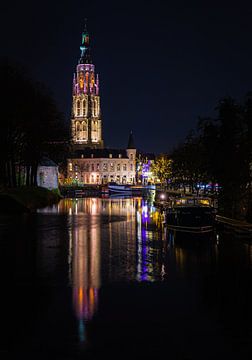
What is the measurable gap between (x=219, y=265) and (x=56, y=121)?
5734 centimetres

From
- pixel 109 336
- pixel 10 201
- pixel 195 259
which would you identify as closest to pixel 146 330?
pixel 109 336

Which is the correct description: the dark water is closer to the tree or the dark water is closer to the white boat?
the tree

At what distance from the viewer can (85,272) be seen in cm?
2503

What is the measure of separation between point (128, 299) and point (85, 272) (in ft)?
18.3

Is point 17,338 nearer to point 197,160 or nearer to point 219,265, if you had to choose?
point 219,265

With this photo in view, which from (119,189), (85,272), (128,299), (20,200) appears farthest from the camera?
(119,189)

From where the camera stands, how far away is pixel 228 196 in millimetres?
46531

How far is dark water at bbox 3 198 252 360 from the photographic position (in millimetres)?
14805

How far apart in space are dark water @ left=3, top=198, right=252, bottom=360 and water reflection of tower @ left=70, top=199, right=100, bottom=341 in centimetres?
4

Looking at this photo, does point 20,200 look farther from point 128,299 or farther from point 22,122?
point 128,299

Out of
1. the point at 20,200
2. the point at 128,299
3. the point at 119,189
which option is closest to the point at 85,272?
the point at 128,299

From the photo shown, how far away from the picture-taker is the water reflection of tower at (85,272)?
1825 centimetres

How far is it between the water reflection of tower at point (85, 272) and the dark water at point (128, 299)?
1.5 inches

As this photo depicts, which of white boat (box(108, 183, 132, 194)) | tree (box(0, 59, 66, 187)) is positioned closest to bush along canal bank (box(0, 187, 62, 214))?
tree (box(0, 59, 66, 187))
